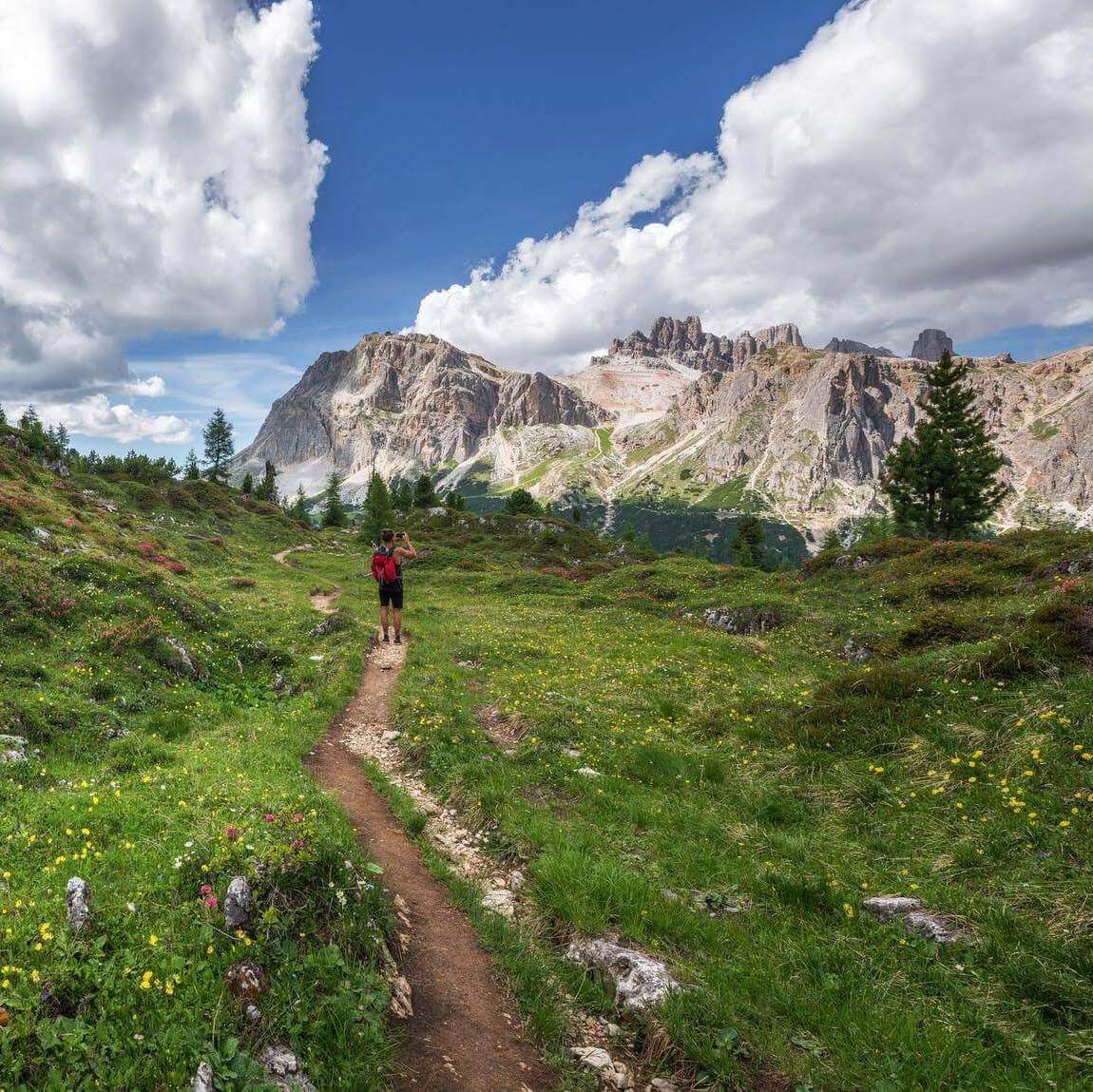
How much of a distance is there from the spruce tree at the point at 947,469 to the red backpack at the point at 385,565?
2240 inches

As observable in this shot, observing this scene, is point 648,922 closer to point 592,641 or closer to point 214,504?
point 592,641

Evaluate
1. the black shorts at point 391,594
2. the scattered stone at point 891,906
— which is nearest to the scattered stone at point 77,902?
the scattered stone at point 891,906

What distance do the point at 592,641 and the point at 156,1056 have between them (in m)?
22.9

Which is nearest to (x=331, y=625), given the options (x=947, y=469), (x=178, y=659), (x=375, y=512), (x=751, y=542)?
(x=178, y=659)

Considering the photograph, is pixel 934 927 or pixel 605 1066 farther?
pixel 934 927

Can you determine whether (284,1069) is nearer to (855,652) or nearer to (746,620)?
(855,652)

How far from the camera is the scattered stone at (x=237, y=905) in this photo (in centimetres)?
627

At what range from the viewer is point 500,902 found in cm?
886

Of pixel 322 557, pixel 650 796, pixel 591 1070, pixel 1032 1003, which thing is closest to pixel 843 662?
pixel 650 796

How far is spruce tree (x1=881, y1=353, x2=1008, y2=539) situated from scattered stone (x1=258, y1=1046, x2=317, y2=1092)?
67884mm

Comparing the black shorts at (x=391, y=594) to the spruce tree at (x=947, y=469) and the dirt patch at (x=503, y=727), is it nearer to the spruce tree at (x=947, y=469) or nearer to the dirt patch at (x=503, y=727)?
the dirt patch at (x=503, y=727)

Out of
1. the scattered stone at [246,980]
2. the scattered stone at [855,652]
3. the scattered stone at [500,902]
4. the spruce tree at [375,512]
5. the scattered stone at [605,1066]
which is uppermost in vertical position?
the spruce tree at [375,512]

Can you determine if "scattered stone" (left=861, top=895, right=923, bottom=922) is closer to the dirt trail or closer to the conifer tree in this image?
the dirt trail

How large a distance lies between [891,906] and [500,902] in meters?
5.60
